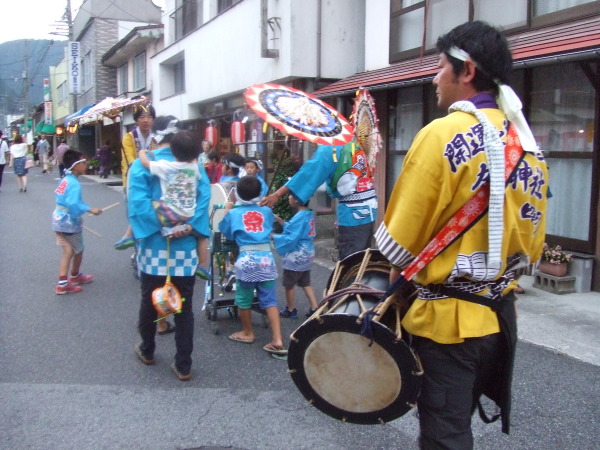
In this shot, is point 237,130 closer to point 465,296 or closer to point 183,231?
point 183,231

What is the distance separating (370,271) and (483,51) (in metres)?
0.95

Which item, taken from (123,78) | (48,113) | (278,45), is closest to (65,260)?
(278,45)

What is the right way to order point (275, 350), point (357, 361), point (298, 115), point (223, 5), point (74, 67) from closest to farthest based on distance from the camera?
point (357, 361) → point (298, 115) → point (275, 350) → point (223, 5) → point (74, 67)

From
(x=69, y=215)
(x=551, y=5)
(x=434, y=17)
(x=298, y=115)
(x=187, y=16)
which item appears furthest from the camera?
(x=187, y=16)

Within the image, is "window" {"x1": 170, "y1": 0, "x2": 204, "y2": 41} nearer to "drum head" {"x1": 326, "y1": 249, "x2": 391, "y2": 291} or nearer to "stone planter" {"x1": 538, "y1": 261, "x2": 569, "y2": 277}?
"stone planter" {"x1": 538, "y1": 261, "x2": 569, "y2": 277}

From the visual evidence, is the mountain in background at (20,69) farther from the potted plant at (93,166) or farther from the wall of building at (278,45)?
the wall of building at (278,45)

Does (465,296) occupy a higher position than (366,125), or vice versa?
(366,125)

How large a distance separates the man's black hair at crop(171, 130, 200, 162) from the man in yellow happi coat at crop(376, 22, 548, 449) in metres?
2.27

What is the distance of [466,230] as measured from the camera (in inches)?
73.1

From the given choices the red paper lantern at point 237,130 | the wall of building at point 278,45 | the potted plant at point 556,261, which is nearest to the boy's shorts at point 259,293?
the potted plant at point 556,261

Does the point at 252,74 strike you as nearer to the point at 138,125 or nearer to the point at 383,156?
the point at 383,156

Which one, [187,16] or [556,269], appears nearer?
[556,269]

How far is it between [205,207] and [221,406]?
135 cm

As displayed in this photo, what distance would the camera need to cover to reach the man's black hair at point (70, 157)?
6.45 m
